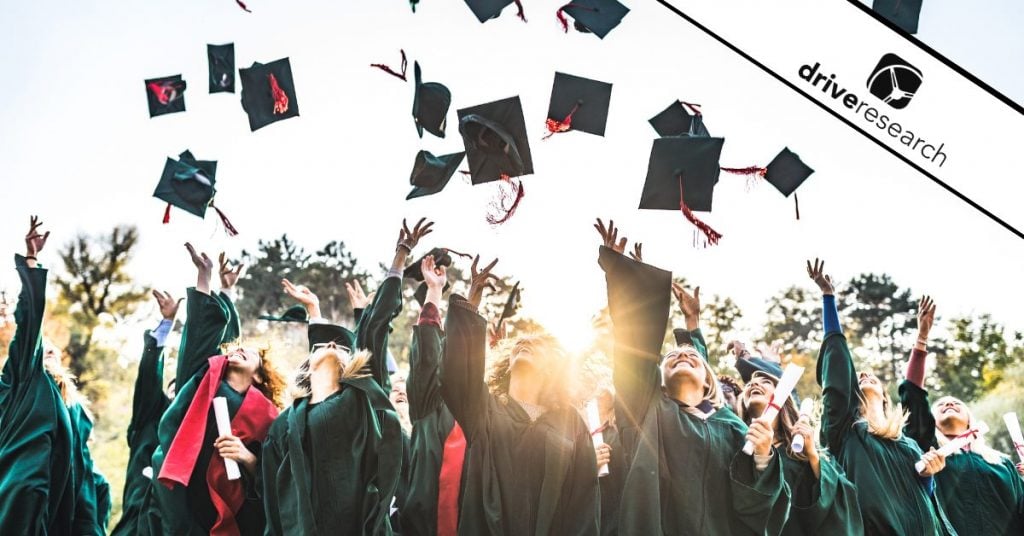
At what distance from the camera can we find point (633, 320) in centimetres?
454

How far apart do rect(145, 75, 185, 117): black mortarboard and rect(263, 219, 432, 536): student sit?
3.67 m

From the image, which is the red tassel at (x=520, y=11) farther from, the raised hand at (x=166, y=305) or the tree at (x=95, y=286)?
the tree at (x=95, y=286)

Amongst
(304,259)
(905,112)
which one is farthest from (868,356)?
(905,112)

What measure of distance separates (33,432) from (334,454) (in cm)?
219

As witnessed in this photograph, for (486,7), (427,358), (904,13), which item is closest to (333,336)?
(427,358)

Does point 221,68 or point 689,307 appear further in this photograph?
point 221,68

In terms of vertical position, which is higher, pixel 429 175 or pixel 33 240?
pixel 429 175

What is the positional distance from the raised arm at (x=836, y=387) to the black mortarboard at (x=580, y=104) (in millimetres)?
2281

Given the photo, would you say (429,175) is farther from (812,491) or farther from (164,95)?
(812,491)

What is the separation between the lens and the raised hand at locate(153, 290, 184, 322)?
6.01 meters

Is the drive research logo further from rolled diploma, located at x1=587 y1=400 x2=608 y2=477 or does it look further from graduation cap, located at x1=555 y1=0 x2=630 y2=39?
rolled diploma, located at x1=587 y1=400 x2=608 y2=477

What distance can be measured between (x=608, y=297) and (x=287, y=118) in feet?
13.0

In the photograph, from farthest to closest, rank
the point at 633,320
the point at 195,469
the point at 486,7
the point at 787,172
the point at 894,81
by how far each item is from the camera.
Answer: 1. the point at 894,81
2. the point at 787,172
3. the point at 486,7
4. the point at 195,469
5. the point at 633,320

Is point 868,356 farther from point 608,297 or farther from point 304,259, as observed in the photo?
point 608,297
